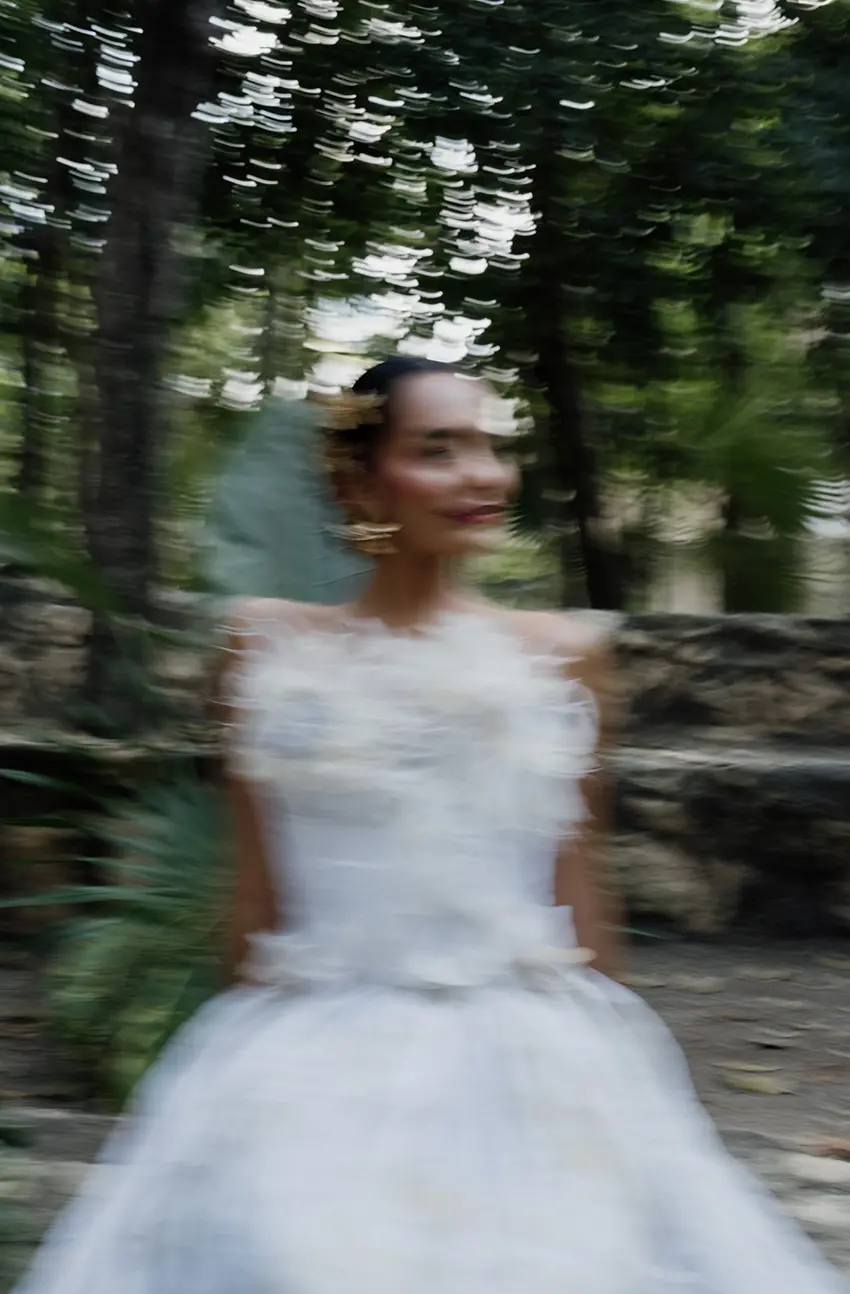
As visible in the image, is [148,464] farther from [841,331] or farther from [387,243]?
[841,331]

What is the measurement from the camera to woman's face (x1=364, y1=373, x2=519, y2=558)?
1447 millimetres

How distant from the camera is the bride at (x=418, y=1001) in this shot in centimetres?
123

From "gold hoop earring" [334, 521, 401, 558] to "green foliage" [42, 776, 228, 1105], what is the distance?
1.40 metres

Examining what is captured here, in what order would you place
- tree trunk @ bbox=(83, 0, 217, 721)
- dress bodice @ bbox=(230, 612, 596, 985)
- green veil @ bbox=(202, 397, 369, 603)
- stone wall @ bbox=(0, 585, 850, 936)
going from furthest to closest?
stone wall @ bbox=(0, 585, 850, 936) → tree trunk @ bbox=(83, 0, 217, 721) → green veil @ bbox=(202, 397, 369, 603) → dress bodice @ bbox=(230, 612, 596, 985)

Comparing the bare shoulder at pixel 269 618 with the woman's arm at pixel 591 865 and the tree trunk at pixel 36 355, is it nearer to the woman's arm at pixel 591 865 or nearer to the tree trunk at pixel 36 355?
the woman's arm at pixel 591 865

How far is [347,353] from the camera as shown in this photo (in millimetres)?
7203

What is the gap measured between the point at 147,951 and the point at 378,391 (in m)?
1.69

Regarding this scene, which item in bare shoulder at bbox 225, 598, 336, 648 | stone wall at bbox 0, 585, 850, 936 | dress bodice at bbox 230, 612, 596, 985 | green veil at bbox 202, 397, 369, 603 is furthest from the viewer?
stone wall at bbox 0, 585, 850, 936

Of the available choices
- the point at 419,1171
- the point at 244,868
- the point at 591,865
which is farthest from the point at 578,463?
the point at 419,1171

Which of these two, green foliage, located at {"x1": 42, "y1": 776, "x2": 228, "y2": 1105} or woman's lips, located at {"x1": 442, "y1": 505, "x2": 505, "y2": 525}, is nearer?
woman's lips, located at {"x1": 442, "y1": 505, "x2": 505, "y2": 525}

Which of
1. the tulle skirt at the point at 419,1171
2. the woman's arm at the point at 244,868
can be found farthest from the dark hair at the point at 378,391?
the tulle skirt at the point at 419,1171

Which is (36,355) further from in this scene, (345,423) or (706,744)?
(345,423)

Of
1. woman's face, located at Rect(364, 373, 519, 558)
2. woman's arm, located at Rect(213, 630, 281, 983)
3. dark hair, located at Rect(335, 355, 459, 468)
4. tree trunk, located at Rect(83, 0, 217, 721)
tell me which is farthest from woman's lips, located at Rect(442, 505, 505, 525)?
tree trunk, located at Rect(83, 0, 217, 721)

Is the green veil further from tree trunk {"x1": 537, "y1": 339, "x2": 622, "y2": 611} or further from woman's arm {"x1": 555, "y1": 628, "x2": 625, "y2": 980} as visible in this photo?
tree trunk {"x1": 537, "y1": 339, "x2": 622, "y2": 611}
